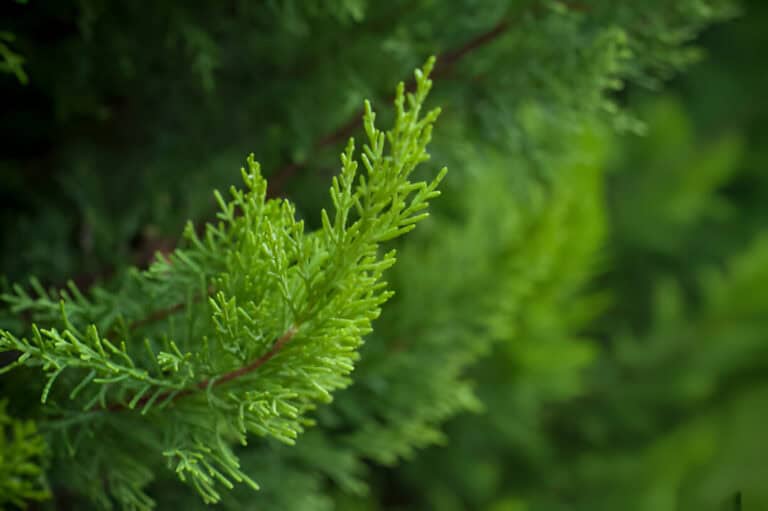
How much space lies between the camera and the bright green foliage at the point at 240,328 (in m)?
0.60

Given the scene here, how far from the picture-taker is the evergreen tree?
2.20ft

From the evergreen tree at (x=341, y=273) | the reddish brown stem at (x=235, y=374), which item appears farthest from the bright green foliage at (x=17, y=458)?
the reddish brown stem at (x=235, y=374)

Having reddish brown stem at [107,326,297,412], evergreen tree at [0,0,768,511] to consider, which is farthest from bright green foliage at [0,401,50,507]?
reddish brown stem at [107,326,297,412]

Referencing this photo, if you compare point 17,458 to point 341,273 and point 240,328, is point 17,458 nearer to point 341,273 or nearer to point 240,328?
point 240,328

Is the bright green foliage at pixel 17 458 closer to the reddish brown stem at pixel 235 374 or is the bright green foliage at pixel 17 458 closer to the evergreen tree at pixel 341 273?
the evergreen tree at pixel 341 273

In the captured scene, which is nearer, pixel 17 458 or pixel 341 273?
pixel 341 273

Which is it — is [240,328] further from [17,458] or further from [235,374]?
[17,458]

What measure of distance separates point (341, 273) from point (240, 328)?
123mm

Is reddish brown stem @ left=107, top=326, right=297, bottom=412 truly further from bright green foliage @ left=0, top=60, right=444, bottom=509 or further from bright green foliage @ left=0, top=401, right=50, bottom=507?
bright green foliage @ left=0, top=401, right=50, bottom=507

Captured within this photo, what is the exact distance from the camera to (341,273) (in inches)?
24.4

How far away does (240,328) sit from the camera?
2.23 ft

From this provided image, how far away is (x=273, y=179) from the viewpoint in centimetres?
108

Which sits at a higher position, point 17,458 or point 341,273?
point 341,273

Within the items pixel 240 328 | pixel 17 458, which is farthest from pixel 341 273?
pixel 17 458
